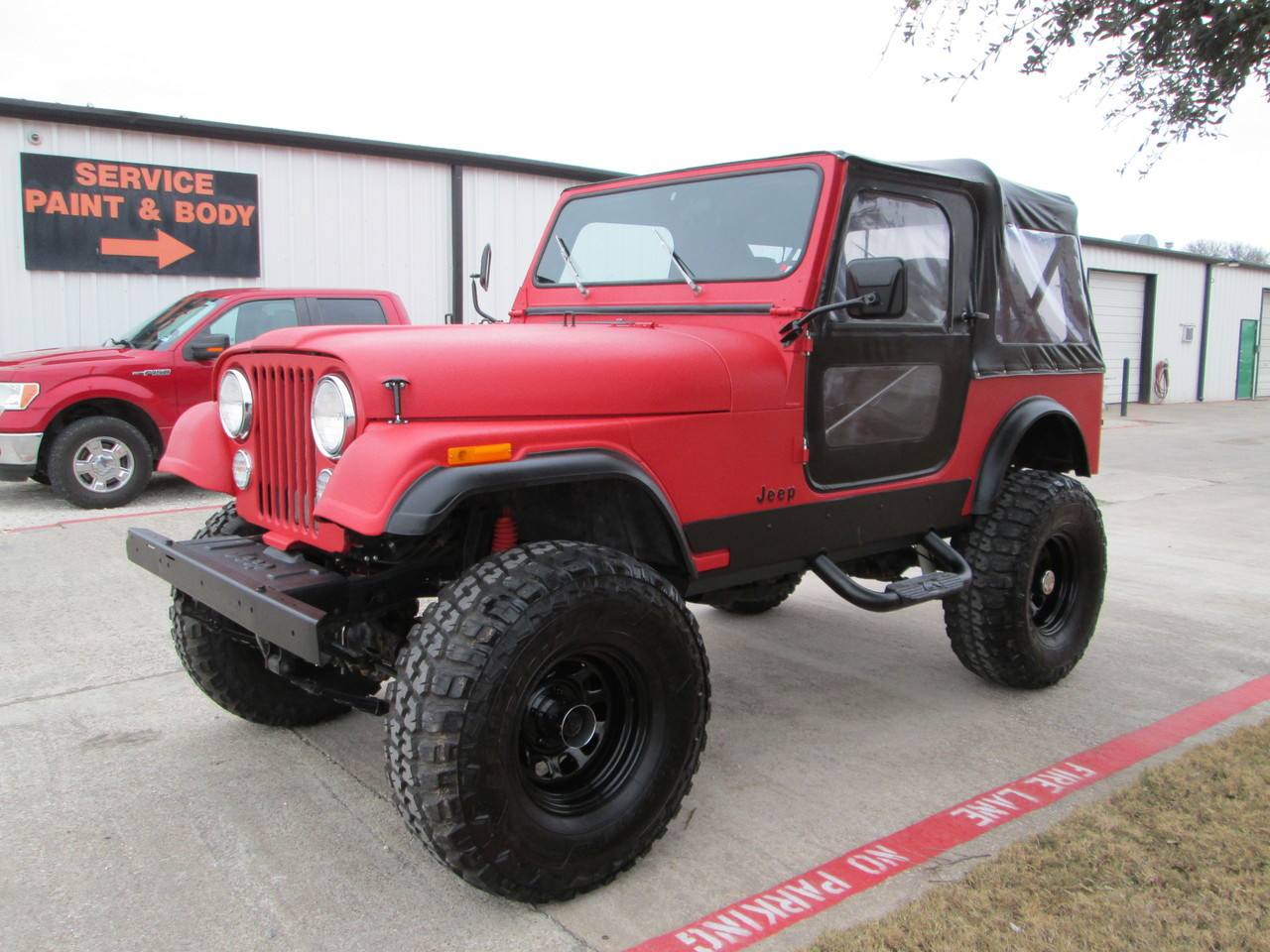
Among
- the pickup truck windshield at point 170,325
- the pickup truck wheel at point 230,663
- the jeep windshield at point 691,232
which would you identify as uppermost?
the jeep windshield at point 691,232

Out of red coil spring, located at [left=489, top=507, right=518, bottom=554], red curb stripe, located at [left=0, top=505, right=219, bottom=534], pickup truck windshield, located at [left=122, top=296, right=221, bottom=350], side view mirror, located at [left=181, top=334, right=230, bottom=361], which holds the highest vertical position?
pickup truck windshield, located at [left=122, top=296, right=221, bottom=350]

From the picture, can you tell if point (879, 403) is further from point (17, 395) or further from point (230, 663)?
point (17, 395)

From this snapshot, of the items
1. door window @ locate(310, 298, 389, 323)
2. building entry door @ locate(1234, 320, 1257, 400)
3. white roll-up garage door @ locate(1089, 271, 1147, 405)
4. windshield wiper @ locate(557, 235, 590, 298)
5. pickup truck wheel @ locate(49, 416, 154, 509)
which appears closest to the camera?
windshield wiper @ locate(557, 235, 590, 298)

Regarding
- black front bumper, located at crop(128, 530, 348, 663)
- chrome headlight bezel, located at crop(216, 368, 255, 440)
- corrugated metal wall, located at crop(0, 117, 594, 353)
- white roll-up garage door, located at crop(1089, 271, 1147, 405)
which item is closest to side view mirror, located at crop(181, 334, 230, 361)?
corrugated metal wall, located at crop(0, 117, 594, 353)

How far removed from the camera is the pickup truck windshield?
8.51 meters

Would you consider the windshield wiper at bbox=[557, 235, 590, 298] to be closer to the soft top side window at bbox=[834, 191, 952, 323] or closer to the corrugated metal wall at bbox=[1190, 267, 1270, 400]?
the soft top side window at bbox=[834, 191, 952, 323]

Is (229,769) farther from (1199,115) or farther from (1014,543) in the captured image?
(1199,115)

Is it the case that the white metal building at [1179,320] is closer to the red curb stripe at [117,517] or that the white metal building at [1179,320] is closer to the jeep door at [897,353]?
the red curb stripe at [117,517]

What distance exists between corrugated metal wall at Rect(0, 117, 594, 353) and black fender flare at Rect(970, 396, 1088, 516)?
645 centimetres

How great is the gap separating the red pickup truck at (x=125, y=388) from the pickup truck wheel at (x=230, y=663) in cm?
483

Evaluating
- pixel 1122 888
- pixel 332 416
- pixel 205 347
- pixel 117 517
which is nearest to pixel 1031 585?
pixel 1122 888

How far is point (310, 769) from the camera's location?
11.2 feet

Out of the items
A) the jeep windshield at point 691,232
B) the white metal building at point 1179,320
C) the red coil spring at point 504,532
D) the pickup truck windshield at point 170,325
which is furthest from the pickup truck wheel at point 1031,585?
the white metal building at point 1179,320

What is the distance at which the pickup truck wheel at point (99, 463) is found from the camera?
785 centimetres
